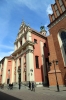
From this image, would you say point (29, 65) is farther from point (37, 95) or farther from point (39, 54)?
point (37, 95)

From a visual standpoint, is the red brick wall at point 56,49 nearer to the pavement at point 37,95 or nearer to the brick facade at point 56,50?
the brick facade at point 56,50

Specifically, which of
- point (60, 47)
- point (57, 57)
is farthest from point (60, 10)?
point (57, 57)

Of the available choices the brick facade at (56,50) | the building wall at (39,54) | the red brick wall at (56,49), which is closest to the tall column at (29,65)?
the building wall at (39,54)

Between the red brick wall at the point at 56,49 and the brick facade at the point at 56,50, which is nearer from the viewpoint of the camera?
the brick facade at the point at 56,50

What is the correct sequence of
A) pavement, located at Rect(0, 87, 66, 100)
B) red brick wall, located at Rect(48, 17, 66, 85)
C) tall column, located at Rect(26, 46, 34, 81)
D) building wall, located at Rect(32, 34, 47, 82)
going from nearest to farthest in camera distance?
1. pavement, located at Rect(0, 87, 66, 100)
2. red brick wall, located at Rect(48, 17, 66, 85)
3. tall column, located at Rect(26, 46, 34, 81)
4. building wall, located at Rect(32, 34, 47, 82)

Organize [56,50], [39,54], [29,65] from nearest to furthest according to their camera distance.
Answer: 1. [56,50]
2. [29,65]
3. [39,54]

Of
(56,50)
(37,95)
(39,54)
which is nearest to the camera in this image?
(37,95)

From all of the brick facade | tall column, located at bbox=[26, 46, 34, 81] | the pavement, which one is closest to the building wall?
tall column, located at bbox=[26, 46, 34, 81]

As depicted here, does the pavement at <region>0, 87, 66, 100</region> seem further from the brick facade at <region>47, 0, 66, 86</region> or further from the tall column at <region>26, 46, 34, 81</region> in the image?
the tall column at <region>26, 46, 34, 81</region>

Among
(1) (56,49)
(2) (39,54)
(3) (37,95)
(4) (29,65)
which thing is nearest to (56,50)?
(1) (56,49)

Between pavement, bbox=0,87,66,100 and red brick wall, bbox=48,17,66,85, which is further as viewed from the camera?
red brick wall, bbox=48,17,66,85

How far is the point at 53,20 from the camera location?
867 inches

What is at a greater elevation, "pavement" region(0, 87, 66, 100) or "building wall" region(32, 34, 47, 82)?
"building wall" region(32, 34, 47, 82)

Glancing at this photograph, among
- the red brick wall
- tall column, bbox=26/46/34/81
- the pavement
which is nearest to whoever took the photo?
the pavement
